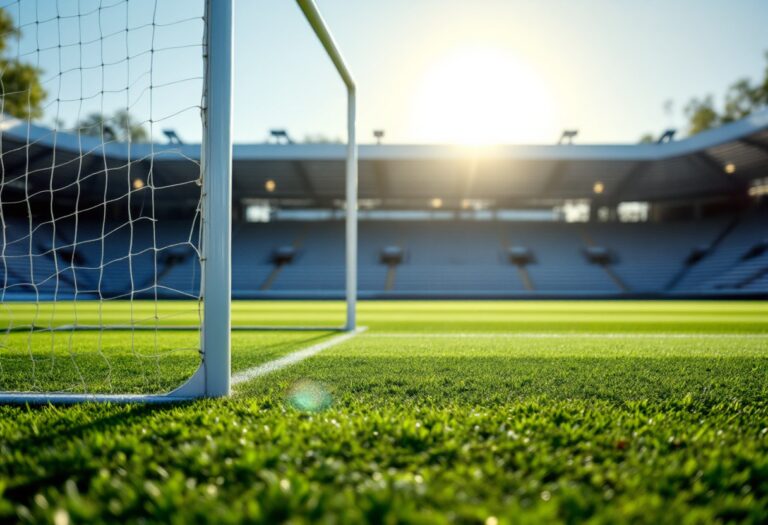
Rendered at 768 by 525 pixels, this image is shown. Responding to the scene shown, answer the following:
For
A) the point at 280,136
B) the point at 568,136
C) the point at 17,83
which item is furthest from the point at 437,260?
the point at 17,83

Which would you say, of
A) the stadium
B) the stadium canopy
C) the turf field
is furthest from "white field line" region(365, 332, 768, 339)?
the stadium canopy

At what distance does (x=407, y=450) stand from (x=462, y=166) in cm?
2204

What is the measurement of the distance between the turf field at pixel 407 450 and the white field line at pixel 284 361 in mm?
161

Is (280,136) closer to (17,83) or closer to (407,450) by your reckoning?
(17,83)

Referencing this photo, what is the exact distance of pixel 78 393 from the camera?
89.1 inches

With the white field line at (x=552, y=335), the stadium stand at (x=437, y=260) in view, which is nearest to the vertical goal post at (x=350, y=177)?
the white field line at (x=552, y=335)

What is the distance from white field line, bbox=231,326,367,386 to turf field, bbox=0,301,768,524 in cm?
16

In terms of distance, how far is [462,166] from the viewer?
22.4m

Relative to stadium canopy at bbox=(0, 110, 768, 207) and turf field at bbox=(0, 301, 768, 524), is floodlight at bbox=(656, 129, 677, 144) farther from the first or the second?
turf field at bbox=(0, 301, 768, 524)

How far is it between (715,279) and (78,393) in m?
24.7

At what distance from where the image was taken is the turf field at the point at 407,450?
39.1 inches

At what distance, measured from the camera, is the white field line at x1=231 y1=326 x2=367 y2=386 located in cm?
273

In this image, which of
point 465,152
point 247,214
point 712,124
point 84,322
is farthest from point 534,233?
point 84,322

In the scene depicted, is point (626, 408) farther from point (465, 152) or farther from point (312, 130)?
point (312, 130)
